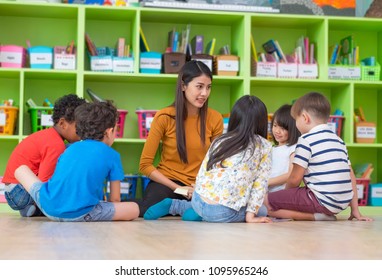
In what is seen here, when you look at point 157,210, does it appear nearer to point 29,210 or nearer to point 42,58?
point 29,210

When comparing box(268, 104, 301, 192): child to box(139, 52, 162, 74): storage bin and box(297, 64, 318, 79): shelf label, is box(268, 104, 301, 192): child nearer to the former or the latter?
box(297, 64, 318, 79): shelf label

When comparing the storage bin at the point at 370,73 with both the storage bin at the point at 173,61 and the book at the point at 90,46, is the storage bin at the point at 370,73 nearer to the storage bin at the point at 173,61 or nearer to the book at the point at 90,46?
the storage bin at the point at 173,61

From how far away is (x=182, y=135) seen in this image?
328cm

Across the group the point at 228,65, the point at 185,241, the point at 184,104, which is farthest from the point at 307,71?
the point at 185,241

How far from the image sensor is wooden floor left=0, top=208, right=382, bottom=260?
61.2 inches

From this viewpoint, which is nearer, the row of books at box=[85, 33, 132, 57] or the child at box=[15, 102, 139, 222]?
the child at box=[15, 102, 139, 222]

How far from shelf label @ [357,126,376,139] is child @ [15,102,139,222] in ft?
6.35

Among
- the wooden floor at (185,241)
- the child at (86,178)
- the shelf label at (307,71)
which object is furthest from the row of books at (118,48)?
the wooden floor at (185,241)

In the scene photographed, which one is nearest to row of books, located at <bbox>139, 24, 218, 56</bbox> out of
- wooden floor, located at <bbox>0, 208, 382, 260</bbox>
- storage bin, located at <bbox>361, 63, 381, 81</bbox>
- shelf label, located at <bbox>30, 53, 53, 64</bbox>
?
shelf label, located at <bbox>30, 53, 53, 64</bbox>

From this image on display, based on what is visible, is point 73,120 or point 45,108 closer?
point 73,120

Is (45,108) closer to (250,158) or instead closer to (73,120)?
(73,120)

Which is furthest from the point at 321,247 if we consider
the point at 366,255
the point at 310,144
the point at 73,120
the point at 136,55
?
the point at 136,55

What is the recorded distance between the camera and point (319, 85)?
4277 mm

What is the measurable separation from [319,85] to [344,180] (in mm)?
1496
